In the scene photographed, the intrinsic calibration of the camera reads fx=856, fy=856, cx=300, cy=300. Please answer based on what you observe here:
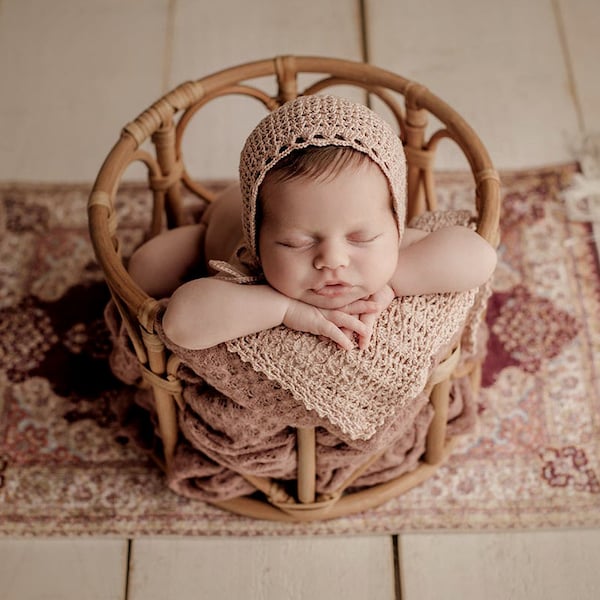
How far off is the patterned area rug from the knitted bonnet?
506mm

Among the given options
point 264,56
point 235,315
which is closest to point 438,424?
point 235,315

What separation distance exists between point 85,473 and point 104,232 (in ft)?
1.56

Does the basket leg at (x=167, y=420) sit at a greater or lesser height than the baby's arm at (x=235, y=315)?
lesser

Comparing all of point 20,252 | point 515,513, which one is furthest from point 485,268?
point 20,252

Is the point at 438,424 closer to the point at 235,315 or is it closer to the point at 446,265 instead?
the point at 446,265

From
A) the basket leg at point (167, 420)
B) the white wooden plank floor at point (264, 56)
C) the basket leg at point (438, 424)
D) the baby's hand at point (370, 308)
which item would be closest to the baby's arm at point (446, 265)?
the baby's hand at point (370, 308)

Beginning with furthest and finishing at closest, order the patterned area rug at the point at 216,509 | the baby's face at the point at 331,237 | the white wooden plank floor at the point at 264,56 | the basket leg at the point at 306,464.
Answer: the white wooden plank floor at the point at 264,56 → the patterned area rug at the point at 216,509 → the basket leg at the point at 306,464 → the baby's face at the point at 331,237

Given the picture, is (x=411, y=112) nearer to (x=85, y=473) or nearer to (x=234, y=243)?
(x=234, y=243)

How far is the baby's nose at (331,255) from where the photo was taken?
95 centimetres

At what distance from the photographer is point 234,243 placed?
1203 millimetres

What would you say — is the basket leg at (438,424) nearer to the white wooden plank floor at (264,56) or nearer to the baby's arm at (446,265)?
the baby's arm at (446,265)

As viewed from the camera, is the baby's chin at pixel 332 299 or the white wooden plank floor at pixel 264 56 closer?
the baby's chin at pixel 332 299

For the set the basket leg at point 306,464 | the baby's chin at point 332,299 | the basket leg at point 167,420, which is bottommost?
the basket leg at point 306,464

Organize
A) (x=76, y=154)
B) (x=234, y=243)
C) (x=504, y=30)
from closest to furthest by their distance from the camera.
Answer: (x=234, y=243)
(x=76, y=154)
(x=504, y=30)
